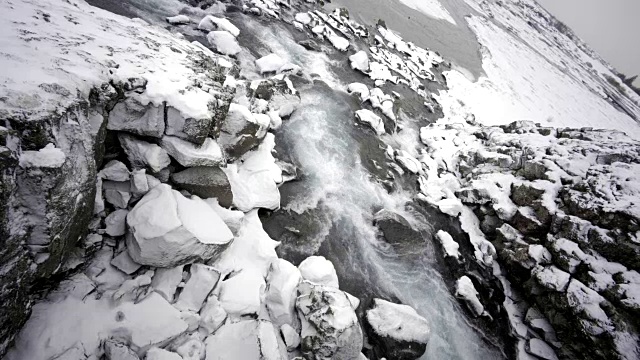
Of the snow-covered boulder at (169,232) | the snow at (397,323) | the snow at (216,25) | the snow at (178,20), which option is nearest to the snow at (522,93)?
the snow at (216,25)

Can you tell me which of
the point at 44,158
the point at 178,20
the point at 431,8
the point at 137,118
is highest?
the point at 431,8

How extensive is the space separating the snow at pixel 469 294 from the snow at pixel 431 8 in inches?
937

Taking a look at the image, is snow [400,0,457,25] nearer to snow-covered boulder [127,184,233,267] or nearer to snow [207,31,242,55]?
snow [207,31,242,55]

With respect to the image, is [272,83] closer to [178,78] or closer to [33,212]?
[178,78]

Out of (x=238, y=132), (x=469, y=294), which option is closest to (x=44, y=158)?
(x=238, y=132)

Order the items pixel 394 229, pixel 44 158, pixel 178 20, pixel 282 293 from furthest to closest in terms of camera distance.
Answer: pixel 178 20, pixel 394 229, pixel 282 293, pixel 44 158

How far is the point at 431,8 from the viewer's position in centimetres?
2644

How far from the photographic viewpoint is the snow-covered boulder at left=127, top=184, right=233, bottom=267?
4648 millimetres

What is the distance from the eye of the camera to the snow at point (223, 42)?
10.5 meters

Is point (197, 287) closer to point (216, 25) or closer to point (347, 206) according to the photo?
point (347, 206)

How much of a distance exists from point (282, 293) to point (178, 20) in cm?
1011

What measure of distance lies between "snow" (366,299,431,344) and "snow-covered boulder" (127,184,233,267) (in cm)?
356

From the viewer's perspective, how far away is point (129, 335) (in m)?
4.12

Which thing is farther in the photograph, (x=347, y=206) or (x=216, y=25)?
(x=216, y=25)
